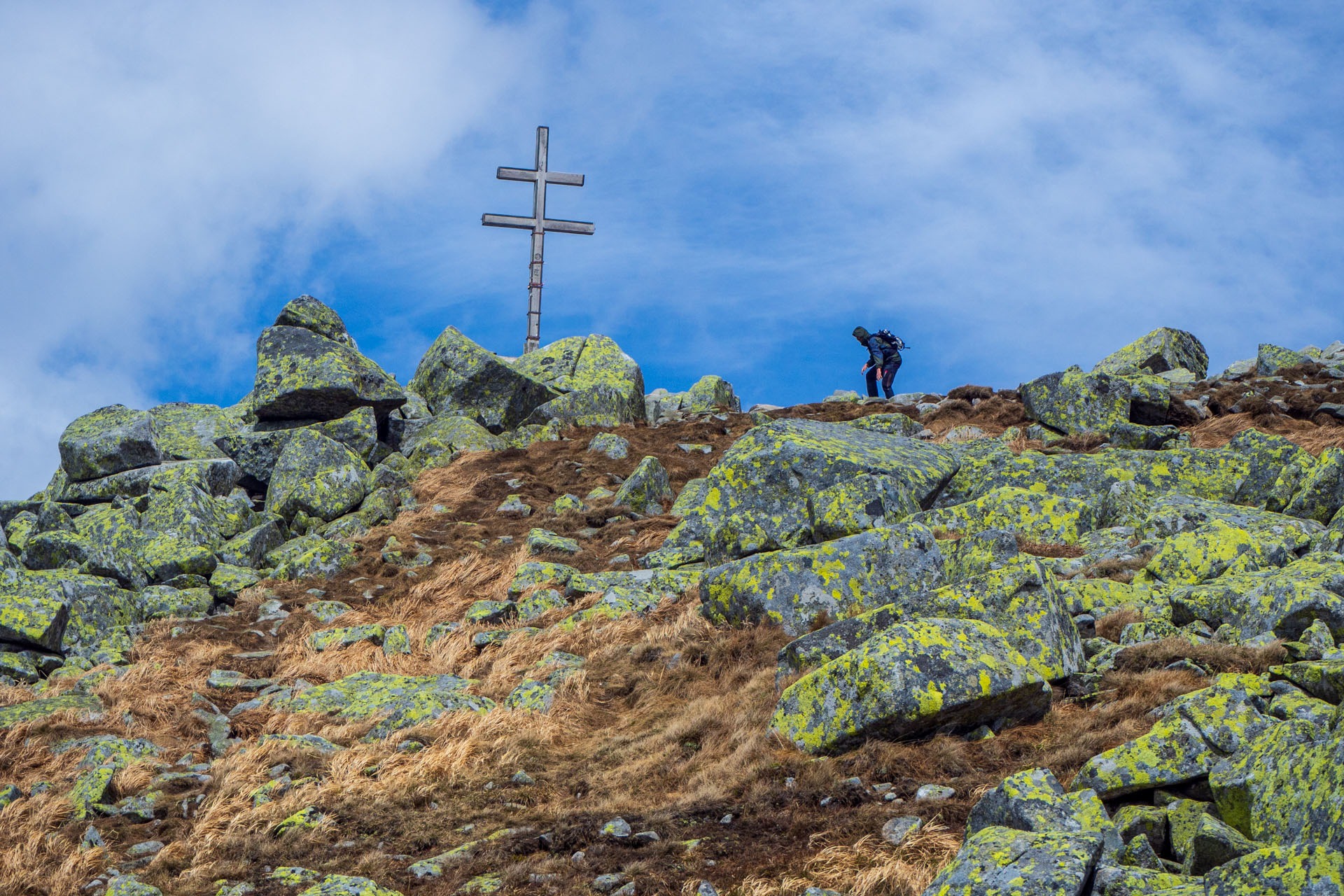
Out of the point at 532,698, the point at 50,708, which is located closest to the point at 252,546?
the point at 50,708

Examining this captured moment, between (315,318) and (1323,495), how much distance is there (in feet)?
83.8

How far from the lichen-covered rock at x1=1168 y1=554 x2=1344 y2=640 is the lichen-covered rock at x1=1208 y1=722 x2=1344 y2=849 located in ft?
11.0

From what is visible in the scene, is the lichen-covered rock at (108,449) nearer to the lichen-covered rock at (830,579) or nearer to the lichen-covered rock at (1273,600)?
the lichen-covered rock at (830,579)

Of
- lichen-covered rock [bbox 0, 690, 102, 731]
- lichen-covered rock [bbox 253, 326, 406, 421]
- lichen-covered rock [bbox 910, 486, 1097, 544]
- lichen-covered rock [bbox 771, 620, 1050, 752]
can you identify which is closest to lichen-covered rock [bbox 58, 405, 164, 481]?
lichen-covered rock [bbox 253, 326, 406, 421]

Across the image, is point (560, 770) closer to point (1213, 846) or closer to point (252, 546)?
point (1213, 846)

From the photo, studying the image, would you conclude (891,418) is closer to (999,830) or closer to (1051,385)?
(1051,385)

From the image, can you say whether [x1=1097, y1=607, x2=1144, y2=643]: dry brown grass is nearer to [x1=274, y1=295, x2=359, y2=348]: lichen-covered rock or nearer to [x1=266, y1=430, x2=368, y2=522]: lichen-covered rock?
[x1=266, y1=430, x2=368, y2=522]: lichen-covered rock

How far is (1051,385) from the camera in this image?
86.5 ft

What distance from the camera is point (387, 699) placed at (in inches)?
539

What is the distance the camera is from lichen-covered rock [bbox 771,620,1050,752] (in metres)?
9.02

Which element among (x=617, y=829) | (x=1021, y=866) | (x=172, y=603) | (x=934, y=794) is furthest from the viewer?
(x=172, y=603)

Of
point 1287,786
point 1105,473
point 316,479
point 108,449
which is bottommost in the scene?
point 1287,786

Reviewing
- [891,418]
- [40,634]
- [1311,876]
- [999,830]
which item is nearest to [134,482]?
[40,634]

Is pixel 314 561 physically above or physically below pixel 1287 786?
above
